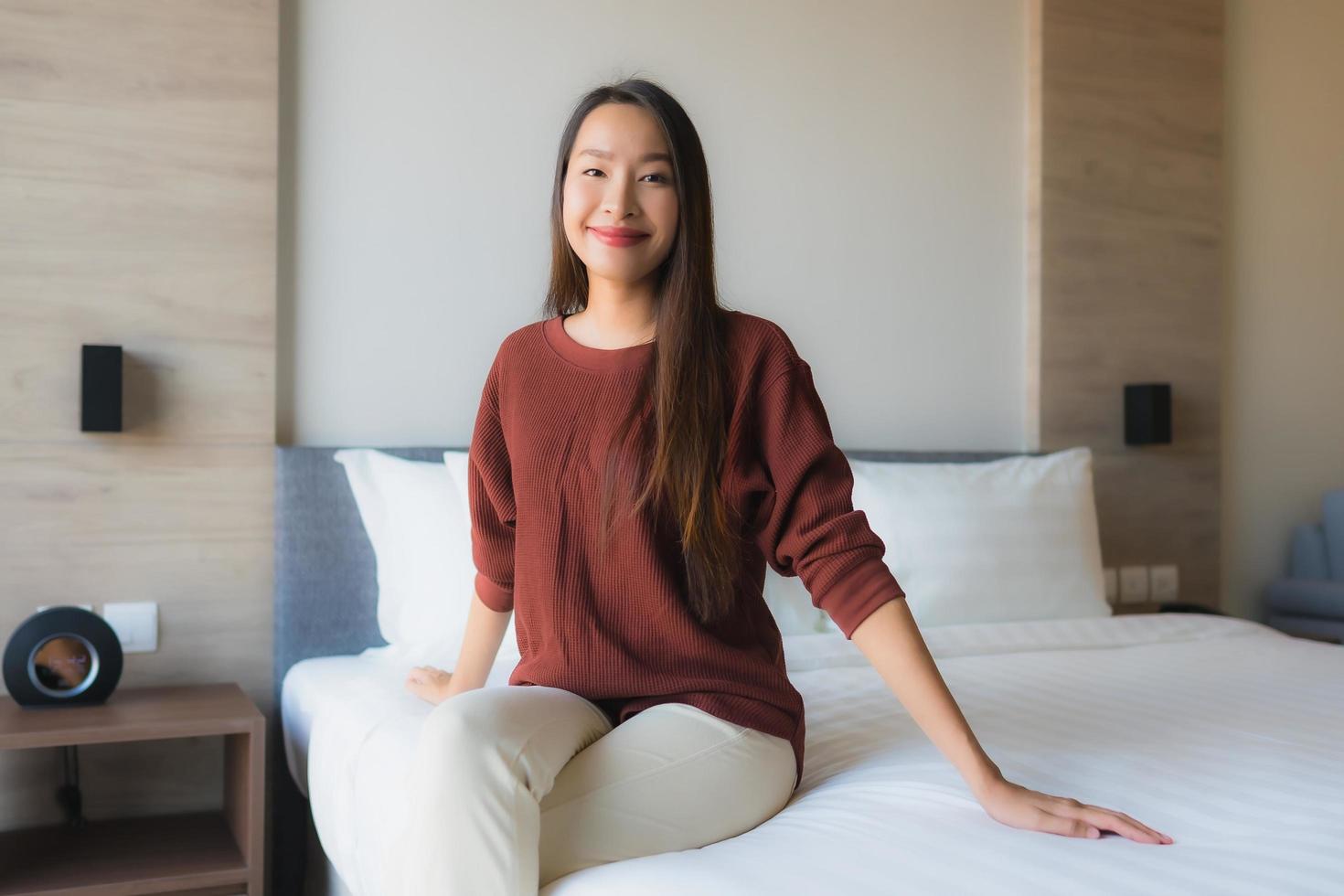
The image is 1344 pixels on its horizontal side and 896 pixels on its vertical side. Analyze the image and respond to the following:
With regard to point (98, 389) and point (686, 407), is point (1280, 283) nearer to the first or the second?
point (686, 407)

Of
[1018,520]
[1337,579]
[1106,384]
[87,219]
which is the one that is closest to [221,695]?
[87,219]

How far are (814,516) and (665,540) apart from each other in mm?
178

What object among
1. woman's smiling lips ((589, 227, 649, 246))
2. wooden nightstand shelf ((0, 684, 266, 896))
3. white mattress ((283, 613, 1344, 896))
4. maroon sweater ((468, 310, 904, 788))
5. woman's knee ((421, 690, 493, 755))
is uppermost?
woman's smiling lips ((589, 227, 649, 246))

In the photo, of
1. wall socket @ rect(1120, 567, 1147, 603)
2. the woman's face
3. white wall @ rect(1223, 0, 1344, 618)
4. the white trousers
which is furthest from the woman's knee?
white wall @ rect(1223, 0, 1344, 618)

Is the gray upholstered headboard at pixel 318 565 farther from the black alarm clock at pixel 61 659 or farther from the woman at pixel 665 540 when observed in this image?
the woman at pixel 665 540

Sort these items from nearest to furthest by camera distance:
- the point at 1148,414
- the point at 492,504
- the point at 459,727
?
the point at 459,727
the point at 492,504
the point at 1148,414

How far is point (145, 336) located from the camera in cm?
244

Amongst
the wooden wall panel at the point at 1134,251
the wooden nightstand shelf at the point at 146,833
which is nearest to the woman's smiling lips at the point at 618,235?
the wooden nightstand shelf at the point at 146,833

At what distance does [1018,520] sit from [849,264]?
80 cm

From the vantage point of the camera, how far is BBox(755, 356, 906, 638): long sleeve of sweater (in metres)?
1.35

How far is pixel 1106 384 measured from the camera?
341cm

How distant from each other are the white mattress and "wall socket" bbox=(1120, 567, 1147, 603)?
2.07ft

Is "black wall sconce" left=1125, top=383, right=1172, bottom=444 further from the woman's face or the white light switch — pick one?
the white light switch

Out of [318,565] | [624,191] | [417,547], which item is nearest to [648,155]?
[624,191]
